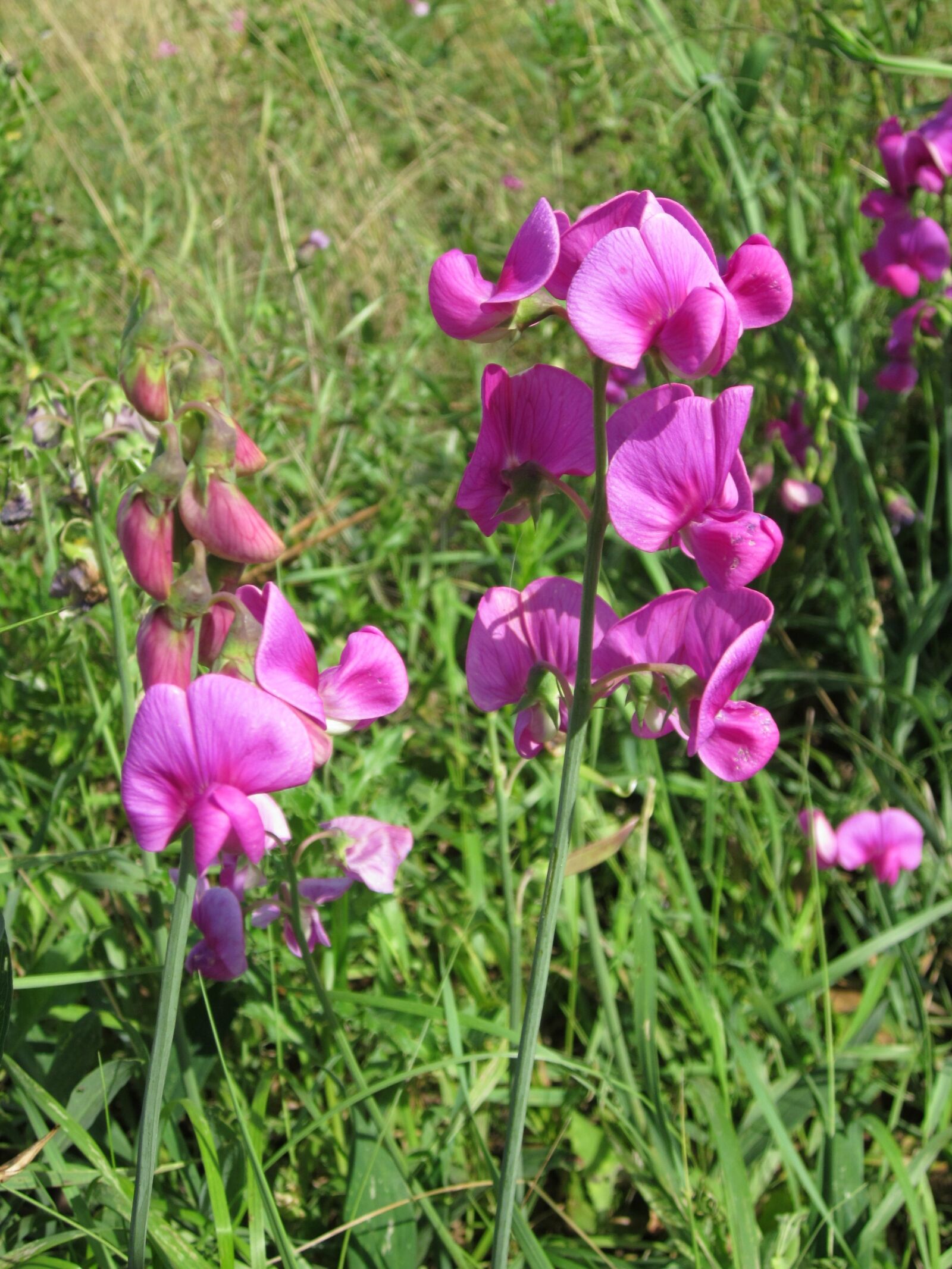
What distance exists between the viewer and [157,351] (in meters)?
0.85

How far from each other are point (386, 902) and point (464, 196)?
8.73 ft

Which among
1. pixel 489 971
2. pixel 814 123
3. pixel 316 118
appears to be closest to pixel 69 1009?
pixel 489 971

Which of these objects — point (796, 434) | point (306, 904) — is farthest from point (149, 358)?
point (796, 434)

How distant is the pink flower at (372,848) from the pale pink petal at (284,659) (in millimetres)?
350

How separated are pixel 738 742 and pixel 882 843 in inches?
43.4

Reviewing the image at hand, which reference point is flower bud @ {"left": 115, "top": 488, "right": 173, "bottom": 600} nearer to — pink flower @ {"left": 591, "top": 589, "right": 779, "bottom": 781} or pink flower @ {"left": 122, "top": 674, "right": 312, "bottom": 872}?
pink flower @ {"left": 122, "top": 674, "right": 312, "bottom": 872}

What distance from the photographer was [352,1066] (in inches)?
43.5

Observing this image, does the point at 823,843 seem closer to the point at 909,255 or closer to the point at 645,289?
the point at 909,255

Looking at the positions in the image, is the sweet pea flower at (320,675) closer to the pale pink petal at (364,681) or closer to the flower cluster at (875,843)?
the pale pink petal at (364,681)

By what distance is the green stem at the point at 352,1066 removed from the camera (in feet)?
3.44

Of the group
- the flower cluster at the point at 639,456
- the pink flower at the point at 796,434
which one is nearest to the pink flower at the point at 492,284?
the flower cluster at the point at 639,456

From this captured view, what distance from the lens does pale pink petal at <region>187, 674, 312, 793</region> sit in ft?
2.48

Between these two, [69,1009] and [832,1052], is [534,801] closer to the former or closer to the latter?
[832,1052]

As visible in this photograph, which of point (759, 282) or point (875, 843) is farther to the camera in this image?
point (875, 843)
